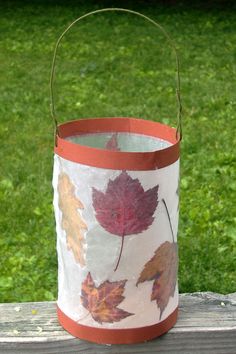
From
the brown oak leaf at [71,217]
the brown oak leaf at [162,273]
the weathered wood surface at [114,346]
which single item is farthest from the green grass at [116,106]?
the brown oak leaf at [71,217]

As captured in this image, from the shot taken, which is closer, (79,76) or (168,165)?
(168,165)

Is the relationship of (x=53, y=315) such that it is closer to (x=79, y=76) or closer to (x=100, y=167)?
(x=100, y=167)

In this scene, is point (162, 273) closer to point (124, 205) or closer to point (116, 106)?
point (124, 205)

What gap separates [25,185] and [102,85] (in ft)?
10.2

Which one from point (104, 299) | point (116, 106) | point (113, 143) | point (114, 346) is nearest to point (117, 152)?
point (113, 143)

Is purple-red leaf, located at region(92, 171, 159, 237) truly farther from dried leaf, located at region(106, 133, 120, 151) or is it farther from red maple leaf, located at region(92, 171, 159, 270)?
dried leaf, located at region(106, 133, 120, 151)

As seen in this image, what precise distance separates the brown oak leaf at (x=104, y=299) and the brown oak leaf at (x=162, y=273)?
0.06m

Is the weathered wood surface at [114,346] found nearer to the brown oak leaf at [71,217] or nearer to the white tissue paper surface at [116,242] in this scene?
the white tissue paper surface at [116,242]

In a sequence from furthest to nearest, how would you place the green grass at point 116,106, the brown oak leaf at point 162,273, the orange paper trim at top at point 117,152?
the green grass at point 116,106, the brown oak leaf at point 162,273, the orange paper trim at top at point 117,152

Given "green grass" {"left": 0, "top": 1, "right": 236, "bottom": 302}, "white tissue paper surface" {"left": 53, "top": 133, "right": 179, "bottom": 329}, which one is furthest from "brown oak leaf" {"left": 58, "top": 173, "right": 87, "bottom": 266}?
"green grass" {"left": 0, "top": 1, "right": 236, "bottom": 302}

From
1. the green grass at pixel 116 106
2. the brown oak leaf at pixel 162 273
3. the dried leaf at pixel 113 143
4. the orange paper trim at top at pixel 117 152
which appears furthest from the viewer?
the green grass at pixel 116 106

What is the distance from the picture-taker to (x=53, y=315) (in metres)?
2.12

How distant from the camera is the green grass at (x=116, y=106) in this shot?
354 centimetres

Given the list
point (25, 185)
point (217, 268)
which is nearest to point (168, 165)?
point (217, 268)
